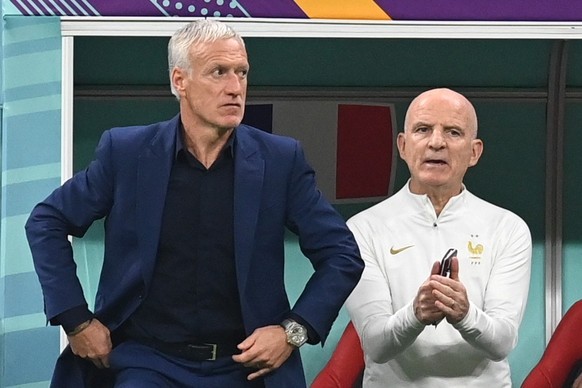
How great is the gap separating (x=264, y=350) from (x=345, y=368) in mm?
1290

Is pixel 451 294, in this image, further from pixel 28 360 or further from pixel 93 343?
pixel 28 360

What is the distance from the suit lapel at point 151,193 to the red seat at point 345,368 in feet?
4.31

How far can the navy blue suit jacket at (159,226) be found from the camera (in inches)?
127

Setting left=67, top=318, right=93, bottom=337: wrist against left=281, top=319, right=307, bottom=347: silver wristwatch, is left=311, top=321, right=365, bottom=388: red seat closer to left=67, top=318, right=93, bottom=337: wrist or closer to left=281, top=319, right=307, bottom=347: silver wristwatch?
left=281, top=319, right=307, bottom=347: silver wristwatch

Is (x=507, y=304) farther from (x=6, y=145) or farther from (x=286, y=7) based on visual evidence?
(x=6, y=145)

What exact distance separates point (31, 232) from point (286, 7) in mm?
1005

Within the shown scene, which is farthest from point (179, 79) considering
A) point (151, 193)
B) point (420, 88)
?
point (420, 88)

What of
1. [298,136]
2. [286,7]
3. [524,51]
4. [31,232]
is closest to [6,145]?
[31,232]

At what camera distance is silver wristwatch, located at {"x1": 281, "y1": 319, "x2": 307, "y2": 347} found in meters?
3.21

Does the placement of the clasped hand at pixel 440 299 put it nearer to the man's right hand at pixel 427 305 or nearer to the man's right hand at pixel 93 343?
the man's right hand at pixel 427 305

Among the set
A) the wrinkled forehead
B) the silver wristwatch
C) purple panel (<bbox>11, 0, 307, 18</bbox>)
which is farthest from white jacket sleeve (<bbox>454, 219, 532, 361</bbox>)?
purple panel (<bbox>11, 0, 307, 18</bbox>)

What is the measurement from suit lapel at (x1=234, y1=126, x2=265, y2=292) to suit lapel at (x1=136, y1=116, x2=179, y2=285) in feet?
0.53

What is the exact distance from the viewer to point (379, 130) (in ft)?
15.4

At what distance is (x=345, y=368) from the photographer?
14.5 ft
